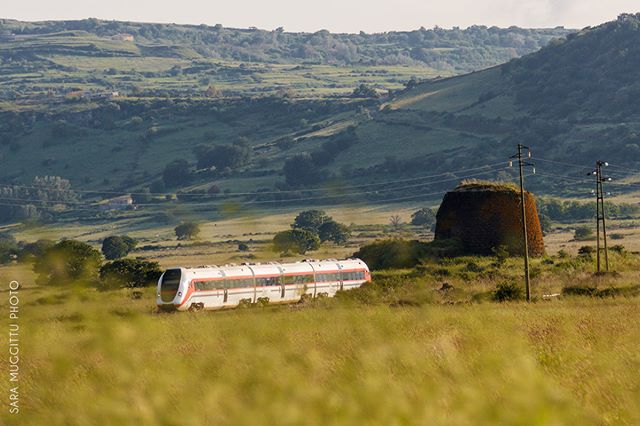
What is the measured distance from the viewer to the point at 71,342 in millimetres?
22203

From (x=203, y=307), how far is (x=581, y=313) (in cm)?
2624

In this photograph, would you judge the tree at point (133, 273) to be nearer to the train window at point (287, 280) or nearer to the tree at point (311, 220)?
the train window at point (287, 280)

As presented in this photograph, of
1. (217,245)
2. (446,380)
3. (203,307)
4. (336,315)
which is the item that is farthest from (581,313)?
(217,245)

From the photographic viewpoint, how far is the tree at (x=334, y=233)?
6373 inches

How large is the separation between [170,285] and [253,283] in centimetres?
603

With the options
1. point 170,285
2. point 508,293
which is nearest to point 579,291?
point 508,293

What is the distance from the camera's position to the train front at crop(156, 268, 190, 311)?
54.9 m

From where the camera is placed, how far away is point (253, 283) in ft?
199

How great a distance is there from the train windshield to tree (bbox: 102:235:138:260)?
320ft

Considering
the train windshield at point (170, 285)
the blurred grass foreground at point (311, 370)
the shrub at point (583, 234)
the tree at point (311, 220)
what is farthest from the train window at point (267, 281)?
the tree at point (311, 220)

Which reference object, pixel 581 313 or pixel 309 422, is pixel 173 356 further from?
pixel 581 313

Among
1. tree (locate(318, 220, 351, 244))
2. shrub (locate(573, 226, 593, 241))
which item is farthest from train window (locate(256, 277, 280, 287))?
tree (locate(318, 220, 351, 244))

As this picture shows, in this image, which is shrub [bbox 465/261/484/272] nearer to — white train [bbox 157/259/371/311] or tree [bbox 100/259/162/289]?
white train [bbox 157/259/371/311]

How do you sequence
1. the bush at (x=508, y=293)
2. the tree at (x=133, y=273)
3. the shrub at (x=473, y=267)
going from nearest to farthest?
the bush at (x=508, y=293), the tree at (x=133, y=273), the shrub at (x=473, y=267)
